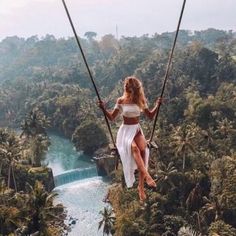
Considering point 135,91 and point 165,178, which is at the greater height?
point 135,91

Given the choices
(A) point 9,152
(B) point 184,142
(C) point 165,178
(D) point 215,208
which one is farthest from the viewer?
(A) point 9,152

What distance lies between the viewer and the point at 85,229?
110 feet

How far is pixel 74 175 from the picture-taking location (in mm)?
45062

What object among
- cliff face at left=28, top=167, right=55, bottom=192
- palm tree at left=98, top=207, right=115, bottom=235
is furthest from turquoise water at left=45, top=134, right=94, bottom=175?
palm tree at left=98, top=207, right=115, bottom=235

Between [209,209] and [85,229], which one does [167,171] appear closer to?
[209,209]

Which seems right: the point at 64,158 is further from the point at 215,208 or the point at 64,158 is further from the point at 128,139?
the point at 128,139

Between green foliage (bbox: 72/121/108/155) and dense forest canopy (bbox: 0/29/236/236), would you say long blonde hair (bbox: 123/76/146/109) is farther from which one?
green foliage (bbox: 72/121/108/155)

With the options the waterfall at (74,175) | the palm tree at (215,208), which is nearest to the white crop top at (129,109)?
the palm tree at (215,208)

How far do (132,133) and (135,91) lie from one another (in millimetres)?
733

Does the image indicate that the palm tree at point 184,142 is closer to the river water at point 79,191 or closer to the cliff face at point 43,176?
the river water at point 79,191

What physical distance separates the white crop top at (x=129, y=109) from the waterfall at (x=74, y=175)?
3612cm

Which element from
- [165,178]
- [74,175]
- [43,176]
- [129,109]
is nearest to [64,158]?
[74,175]

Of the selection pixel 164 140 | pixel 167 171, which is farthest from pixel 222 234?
pixel 164 140

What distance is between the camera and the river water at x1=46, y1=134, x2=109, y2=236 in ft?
113
